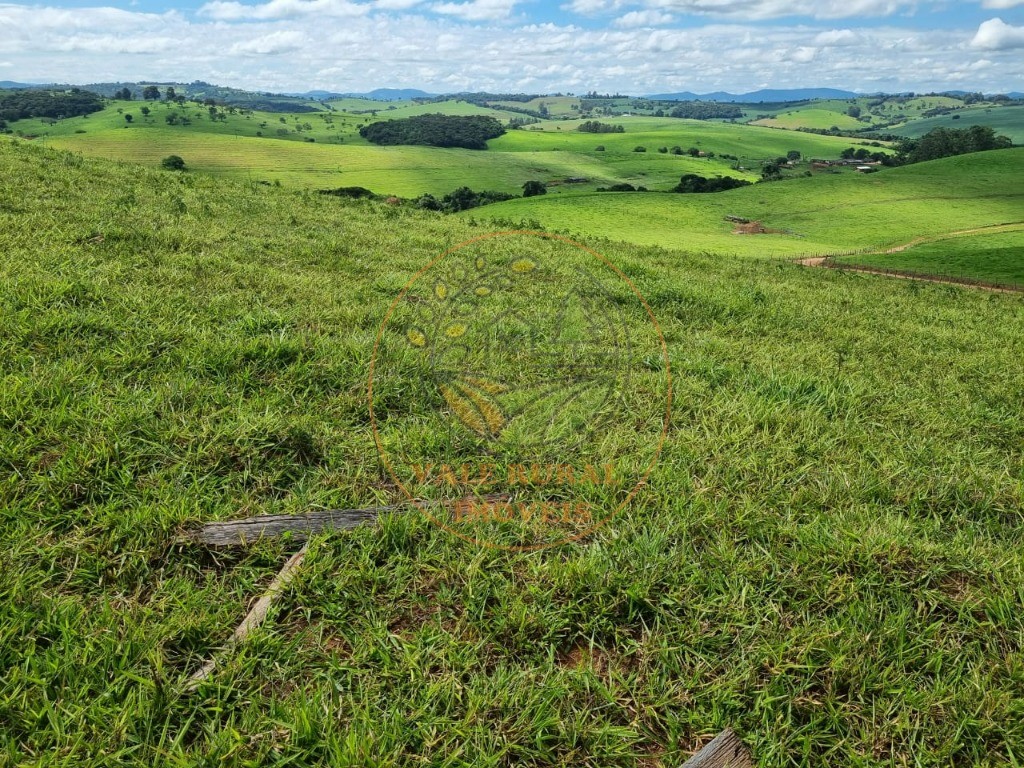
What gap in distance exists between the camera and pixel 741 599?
338 cm

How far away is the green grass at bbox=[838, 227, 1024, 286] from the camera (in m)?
35.6

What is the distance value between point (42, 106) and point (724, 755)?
233 metres

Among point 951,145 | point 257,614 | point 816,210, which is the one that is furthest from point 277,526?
point 951,145

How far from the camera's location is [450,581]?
348 centimetres

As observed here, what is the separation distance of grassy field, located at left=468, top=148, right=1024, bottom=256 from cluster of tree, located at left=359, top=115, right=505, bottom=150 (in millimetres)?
103619

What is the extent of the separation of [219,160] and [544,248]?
121m

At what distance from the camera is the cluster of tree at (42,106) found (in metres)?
166

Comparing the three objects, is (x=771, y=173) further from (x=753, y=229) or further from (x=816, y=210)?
(x=753, y=229)

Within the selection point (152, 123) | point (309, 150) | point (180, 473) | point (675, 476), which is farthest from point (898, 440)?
point (152, 123)

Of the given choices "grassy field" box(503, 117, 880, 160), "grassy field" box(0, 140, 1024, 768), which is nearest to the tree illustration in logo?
"grassy field" box(0, 140, 1024, 768)

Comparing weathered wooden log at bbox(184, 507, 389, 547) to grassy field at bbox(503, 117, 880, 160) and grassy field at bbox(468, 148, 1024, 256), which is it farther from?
grassy field at bbox(503, 117, 880, 160)

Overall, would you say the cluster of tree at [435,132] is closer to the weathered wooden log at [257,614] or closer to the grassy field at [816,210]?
the grassy field at [816,210]

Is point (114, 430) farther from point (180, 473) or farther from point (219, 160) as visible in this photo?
point (219, 160)

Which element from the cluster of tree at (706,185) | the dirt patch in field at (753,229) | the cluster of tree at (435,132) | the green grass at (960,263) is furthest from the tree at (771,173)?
the cluster of tree at (435,132)
